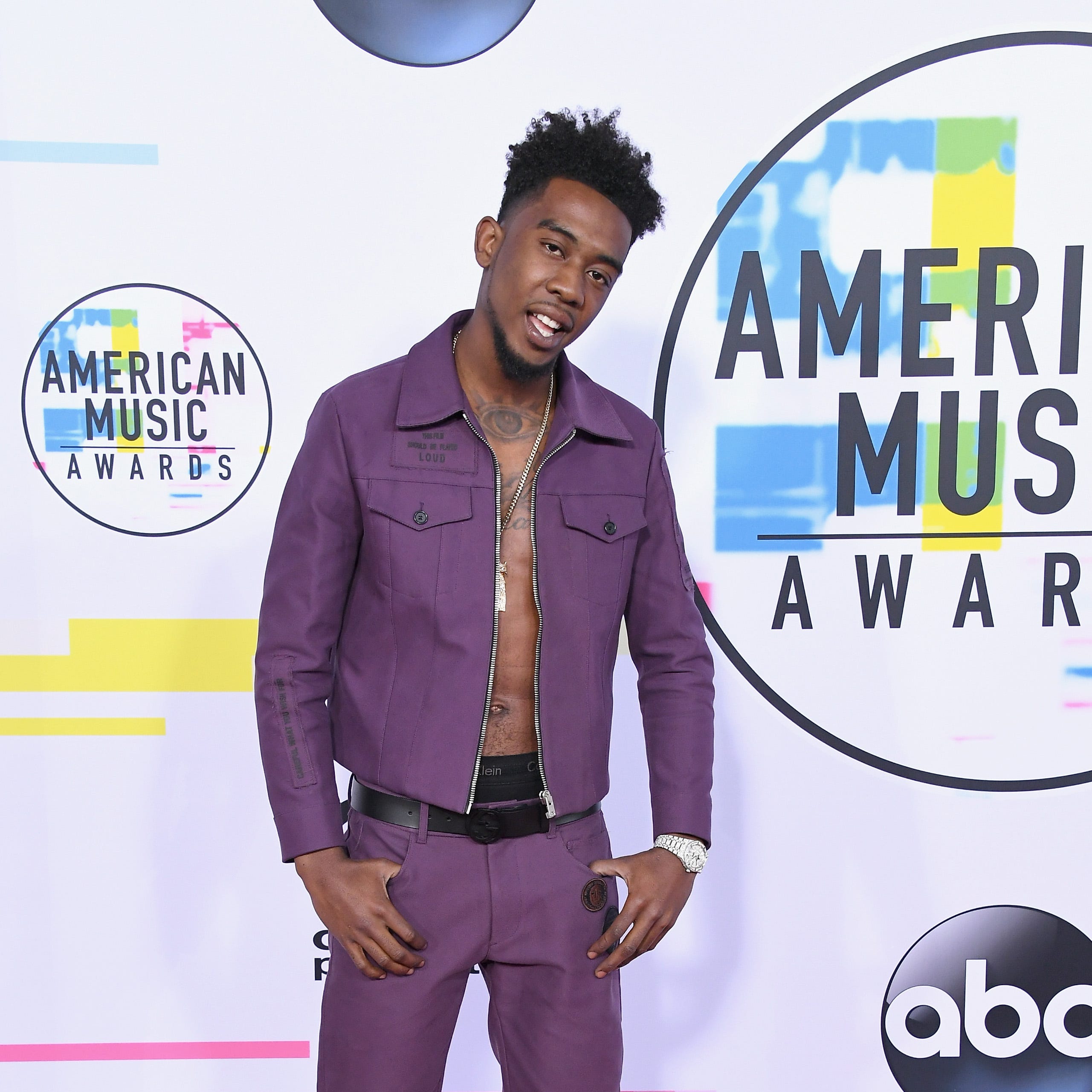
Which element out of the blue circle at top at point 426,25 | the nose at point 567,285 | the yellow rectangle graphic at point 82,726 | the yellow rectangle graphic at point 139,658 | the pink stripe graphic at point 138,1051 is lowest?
the pink stripe graphic at point 138,1051

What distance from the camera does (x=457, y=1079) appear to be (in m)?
2.38

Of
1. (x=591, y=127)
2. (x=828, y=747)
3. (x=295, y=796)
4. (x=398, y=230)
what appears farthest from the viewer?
(x=828, y=747)

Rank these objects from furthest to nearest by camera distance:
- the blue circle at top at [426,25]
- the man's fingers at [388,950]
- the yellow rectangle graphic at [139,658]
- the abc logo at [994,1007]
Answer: the abc logo at [994,1007] → the yellow rectangle graphic at [139,658] → the blue circle at top at [426,25] → the man's fingers at [388,950]

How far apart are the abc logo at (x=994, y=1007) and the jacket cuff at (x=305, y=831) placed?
5.40 feet

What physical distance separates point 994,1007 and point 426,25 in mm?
2663

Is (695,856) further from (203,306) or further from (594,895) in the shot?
(203,306)

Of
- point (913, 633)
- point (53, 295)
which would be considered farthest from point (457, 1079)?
point (53, 295)

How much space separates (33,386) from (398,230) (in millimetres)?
891

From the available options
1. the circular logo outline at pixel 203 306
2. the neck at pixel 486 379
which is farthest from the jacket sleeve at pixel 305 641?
the circular logo outline at pixel 203 306

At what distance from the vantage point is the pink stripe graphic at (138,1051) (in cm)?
235

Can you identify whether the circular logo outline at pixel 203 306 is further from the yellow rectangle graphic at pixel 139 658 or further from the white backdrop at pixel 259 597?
the yellow rectangle graphic at pixel 139 658

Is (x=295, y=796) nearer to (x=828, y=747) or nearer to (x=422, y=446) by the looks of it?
(x=422, y=446)

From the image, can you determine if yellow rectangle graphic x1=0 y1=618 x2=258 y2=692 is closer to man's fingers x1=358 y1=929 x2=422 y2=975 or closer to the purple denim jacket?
the purple denim jacket

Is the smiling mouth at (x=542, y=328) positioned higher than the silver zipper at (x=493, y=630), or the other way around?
the smiling mouth at (x=542, y=328)
